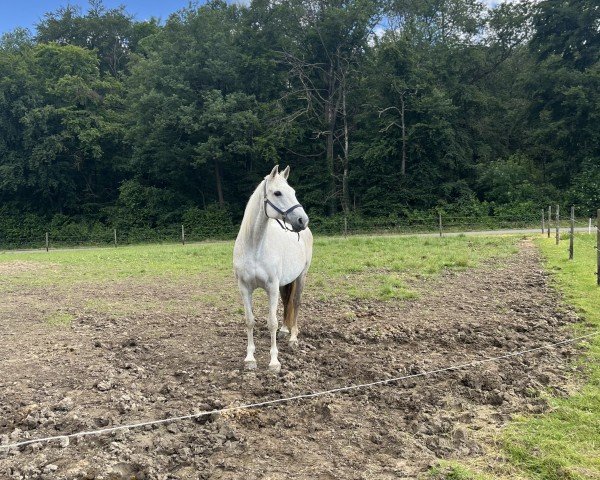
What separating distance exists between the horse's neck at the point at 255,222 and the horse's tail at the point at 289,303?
1.25 meters

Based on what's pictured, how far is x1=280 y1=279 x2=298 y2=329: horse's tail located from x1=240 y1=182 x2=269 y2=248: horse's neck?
4.10 ft

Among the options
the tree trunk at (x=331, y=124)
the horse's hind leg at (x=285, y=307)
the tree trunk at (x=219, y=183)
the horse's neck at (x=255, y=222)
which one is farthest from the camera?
the tree trunk at (x=219, y=183)

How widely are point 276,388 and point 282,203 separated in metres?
1.90

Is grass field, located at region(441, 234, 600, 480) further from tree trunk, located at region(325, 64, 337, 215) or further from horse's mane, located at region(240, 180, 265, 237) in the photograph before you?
tree trunk, located at region(325, 64, 337, 215)

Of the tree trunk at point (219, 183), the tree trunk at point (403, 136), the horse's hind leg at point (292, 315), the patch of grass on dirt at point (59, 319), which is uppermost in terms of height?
the tree trunk at point (403, 136)

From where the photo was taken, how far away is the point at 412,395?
433 centimetres

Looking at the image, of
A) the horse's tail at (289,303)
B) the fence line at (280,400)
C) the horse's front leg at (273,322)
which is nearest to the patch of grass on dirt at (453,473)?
the fence line at (280,400)

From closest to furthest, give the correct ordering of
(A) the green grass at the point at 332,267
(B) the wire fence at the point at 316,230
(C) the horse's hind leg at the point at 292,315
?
1. (C) the horse's hind leg at the point at 292,315
2. (A) the green grass at the point at 332,267
3. (B) the wire fence at the point at 316,230

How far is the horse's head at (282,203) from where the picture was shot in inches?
195

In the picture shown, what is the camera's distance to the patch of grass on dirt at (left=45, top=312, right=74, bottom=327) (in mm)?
7707

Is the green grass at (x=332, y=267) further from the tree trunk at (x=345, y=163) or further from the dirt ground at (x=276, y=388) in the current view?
the tree trunk at (x=345, y=163)

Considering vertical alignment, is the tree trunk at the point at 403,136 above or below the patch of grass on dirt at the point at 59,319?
above

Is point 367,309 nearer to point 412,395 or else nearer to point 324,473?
point 412,395

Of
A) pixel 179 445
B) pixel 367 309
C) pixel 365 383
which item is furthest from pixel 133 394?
pixel 367 309
